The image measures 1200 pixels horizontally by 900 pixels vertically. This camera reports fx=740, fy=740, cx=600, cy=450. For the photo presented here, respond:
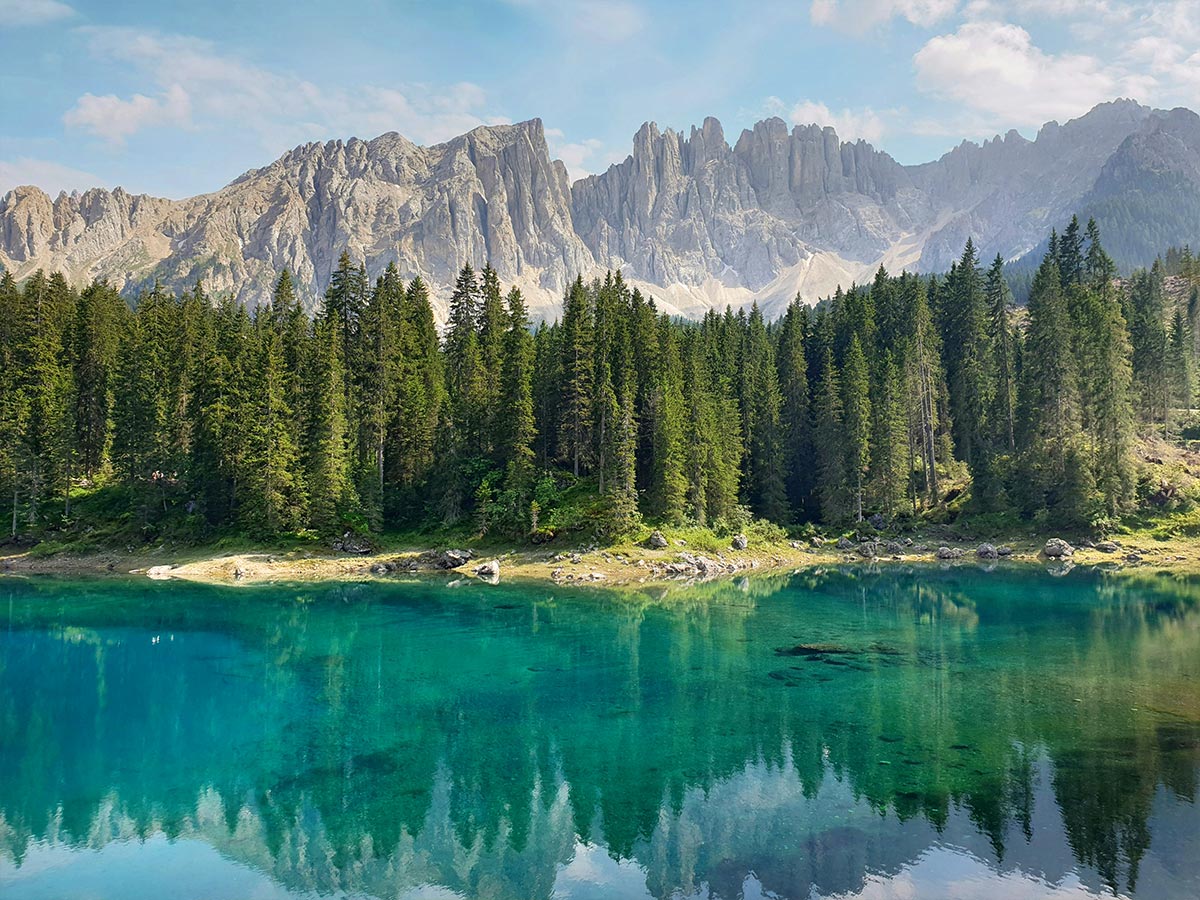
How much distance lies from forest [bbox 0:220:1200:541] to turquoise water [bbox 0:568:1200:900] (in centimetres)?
2279

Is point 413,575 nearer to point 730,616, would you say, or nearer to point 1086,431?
point 730,616

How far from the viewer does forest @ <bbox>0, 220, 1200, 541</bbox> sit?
61.4m

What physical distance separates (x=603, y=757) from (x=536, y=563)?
34.8m

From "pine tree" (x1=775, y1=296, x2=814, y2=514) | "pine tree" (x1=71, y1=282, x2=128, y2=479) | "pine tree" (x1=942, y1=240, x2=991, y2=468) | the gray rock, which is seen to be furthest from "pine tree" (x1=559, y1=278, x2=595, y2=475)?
"pine tree" (x1=71, y1=282, x2=128, y2=479)

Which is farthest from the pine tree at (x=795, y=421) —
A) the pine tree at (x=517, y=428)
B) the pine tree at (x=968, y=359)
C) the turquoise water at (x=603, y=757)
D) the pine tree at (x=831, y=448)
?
the turquoise water at (x=603, y=757)

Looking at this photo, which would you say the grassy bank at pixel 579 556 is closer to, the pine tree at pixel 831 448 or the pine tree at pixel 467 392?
the pine tree at pixel 831 448

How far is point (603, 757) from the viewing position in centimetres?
2130

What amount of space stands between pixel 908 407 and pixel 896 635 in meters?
46.1

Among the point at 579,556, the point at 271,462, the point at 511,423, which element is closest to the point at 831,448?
the point at 579,556

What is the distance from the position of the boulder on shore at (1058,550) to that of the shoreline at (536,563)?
48cm

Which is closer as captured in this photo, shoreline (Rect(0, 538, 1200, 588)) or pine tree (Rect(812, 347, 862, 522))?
shoreline (Rect(0, 538, 1200, 588))

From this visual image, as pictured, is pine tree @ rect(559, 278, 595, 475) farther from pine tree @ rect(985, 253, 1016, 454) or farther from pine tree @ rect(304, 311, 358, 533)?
pine tree @ rect(985, 253, 1016, 454)

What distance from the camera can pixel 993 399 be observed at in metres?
78.2

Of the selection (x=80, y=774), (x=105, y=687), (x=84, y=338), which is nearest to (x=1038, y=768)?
(x=80, y=774)
